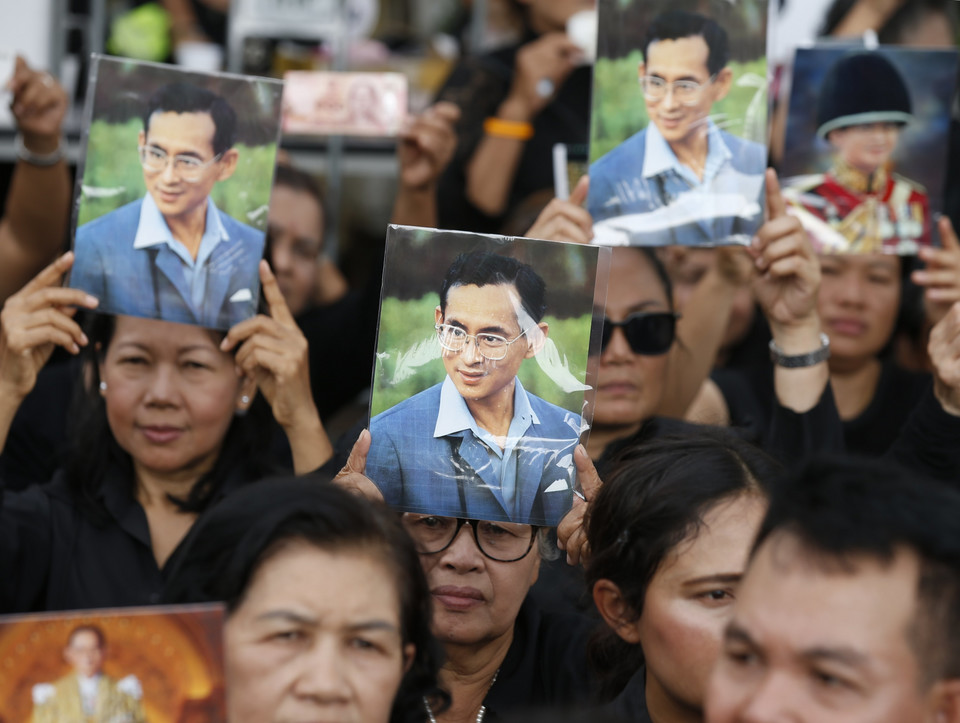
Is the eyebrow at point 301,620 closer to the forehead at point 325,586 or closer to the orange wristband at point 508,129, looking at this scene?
the forehead at point 325,586

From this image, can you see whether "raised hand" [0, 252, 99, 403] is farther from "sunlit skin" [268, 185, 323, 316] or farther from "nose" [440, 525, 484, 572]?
"sunlit skin" [268, 185, 323, 316]

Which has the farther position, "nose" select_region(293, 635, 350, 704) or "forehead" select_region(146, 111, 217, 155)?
"forehead" select_region(146, 111, 217, 155)

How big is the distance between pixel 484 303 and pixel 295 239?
2.03 m

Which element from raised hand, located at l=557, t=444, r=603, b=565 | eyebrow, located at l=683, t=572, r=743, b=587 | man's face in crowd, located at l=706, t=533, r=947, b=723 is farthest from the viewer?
raised hand, located at l=557, t=444, r=603, b=565

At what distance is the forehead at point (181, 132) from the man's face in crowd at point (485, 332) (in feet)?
2.39

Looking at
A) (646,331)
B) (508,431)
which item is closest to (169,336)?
(508,431)

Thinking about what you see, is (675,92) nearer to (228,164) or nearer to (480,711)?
(228,164)

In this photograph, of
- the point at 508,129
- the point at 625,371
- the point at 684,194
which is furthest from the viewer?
the point at 508,129

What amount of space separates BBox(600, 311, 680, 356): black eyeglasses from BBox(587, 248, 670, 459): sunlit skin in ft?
0.04

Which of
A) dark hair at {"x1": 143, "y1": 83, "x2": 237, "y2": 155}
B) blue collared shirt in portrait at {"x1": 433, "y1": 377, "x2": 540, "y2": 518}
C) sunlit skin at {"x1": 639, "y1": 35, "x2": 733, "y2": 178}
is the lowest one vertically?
blue collared shirt in portrait at {"x1": 433, "y1": 377, "x2": 540, "y2": 518}

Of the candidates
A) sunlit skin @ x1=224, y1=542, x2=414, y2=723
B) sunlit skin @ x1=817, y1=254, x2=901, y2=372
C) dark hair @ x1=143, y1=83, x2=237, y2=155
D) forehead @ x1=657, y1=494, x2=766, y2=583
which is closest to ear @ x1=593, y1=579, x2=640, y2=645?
forehead @ x1=657, y1=494, x2=766, y2=583

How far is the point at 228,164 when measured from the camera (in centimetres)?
254

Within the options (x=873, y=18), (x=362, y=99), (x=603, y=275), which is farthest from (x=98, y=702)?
(x=873, y=18)

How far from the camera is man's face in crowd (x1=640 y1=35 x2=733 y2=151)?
8.61ft
